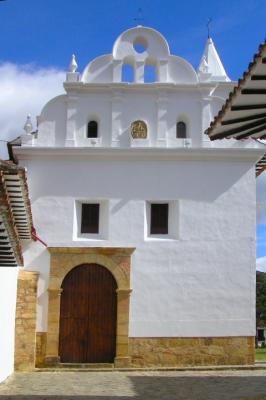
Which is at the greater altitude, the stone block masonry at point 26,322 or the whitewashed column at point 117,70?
the whitewashed column at point 117,70

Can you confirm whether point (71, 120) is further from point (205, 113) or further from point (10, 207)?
point (10, 207)

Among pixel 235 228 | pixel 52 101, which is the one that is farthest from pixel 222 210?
pixel 52 101

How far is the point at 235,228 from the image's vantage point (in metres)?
15.2

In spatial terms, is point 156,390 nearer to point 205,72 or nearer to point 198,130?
point 198,130

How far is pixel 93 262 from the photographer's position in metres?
15.0

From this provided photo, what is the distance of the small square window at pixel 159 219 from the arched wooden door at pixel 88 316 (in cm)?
160

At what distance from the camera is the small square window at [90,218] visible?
15406 millimetres

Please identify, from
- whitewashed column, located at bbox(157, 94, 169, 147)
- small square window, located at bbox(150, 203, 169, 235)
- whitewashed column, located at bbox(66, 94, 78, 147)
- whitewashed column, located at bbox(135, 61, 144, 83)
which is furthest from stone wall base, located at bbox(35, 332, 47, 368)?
whitewashed column, located at bbox(135, 61, 144, 83)

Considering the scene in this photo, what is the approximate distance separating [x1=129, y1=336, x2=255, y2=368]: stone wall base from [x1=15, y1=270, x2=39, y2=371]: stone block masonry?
2333mm

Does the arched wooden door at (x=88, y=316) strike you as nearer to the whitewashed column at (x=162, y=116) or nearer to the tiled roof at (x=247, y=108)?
the whitewashed column at (x=162, y=116)

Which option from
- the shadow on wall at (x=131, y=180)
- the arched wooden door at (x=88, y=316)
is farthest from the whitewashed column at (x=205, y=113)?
the arched wooden door at (x=88, y=316)

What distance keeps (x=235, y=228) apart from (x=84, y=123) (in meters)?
4.58

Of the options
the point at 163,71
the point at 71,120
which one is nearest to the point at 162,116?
the point at 163,71

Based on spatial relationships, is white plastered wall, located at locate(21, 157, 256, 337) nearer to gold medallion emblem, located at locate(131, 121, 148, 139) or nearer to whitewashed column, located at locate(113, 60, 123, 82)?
gold medallion emblem, located at locate(131, 121, 148, 139)
